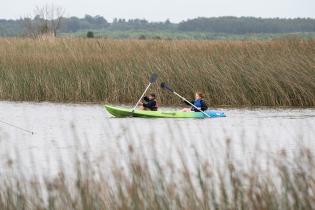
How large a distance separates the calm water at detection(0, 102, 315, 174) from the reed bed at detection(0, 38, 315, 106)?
72 cm

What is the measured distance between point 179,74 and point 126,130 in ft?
31.0

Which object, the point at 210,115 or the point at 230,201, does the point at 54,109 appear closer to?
the point at 210,115

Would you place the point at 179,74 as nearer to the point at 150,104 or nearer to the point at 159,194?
the point at 150,104

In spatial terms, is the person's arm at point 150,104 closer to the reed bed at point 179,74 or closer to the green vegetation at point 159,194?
the reed bed at point 179,74

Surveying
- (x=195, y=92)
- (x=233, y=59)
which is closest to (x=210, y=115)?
(x=195, y=92)

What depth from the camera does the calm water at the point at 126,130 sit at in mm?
→ 14867

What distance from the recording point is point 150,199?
8.09 metres

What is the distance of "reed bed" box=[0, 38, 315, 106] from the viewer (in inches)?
945

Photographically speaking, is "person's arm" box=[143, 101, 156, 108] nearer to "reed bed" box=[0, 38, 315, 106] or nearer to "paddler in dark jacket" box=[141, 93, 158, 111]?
"paddler in dark jacket" box=[141, 93, 158, 111]

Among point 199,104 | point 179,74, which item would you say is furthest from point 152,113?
point 179,74

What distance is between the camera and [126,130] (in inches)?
606

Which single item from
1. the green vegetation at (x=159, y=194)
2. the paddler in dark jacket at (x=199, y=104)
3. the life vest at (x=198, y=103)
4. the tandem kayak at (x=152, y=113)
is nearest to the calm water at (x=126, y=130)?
the tandem kayak at (x=152, y=113)

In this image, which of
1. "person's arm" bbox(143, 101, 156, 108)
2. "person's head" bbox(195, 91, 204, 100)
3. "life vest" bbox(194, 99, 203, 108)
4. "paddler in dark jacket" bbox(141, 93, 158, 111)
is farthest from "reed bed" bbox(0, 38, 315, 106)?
"person's arm" bbox(143, 101, 156, 108)

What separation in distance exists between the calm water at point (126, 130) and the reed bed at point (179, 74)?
72 centimetres
